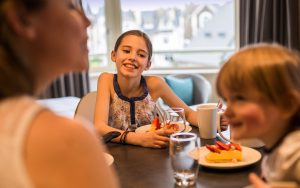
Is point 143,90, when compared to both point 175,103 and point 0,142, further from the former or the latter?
point 0,142

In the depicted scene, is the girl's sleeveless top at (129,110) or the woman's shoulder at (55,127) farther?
the girl's sleeveless top at (129,110)

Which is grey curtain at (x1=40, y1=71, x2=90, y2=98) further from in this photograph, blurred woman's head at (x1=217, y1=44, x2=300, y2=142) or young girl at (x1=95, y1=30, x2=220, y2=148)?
blurred woman's head at (x1=217, y1=44, x2=300, y2=142)

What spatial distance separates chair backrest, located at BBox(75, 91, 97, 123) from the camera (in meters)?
2.21

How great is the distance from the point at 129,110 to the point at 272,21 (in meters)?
2.32

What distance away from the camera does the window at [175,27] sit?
176 inches

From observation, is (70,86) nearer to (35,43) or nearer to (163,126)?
(163,126)

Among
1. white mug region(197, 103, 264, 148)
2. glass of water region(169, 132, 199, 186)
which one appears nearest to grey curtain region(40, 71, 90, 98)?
white mug region(197, 103, 264, 148)

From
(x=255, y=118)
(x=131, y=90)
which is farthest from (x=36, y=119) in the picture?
(x=131, y=90)

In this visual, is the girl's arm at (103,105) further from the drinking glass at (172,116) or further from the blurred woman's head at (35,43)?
the blurred woman's head at (35,43)

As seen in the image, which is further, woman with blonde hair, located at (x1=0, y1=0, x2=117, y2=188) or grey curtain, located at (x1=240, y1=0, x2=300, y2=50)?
grey curtain, located at (x1=240, y1=0, x2=300, y2=50)

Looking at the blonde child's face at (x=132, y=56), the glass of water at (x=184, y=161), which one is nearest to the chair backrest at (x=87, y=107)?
the blonde child's face at (x=132, y=56)

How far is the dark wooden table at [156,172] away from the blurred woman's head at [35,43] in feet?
1.90

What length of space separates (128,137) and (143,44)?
2.49 feet

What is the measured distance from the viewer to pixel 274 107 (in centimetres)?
90
